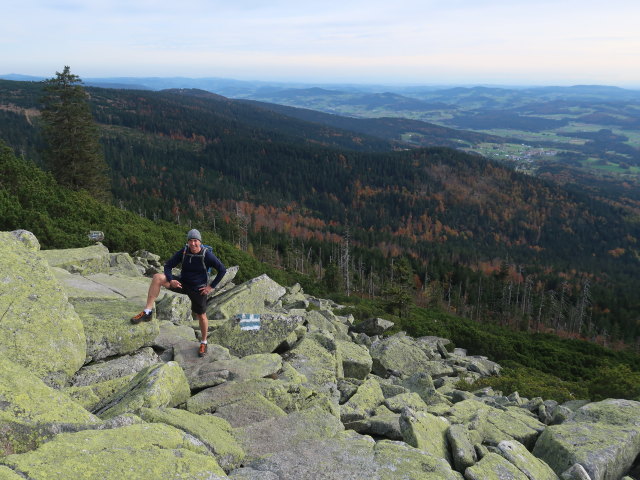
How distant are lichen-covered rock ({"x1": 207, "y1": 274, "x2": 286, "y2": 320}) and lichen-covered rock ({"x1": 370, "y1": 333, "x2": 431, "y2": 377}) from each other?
725 cm

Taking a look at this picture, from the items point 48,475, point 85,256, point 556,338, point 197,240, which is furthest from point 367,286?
point 48,475

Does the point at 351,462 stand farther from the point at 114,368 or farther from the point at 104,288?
the point at 104,288

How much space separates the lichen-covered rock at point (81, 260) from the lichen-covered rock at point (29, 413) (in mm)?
15864

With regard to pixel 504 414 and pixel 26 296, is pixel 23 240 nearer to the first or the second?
pixel 26 296

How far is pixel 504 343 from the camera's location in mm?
48062

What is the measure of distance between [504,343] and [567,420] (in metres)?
37.4

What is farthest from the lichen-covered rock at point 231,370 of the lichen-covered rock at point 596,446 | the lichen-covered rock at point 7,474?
the lichen-covered rock at point 596,446

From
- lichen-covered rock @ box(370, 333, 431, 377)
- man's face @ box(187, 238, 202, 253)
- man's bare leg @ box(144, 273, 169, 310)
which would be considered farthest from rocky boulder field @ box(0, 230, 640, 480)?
lichen-covered rock @ box(370, 333, 431, 377)

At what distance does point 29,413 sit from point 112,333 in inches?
219

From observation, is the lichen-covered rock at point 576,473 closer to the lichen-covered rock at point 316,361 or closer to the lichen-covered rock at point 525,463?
the lichen-covered rock at point 525,463

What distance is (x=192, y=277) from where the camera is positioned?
13.7m

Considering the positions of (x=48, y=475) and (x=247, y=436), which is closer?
(x=48, y=475)

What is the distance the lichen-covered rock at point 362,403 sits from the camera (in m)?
11.7

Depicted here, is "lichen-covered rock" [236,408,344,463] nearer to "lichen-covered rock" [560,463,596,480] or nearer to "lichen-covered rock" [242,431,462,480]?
"lichen-covered rock" [242,431,462,480]
